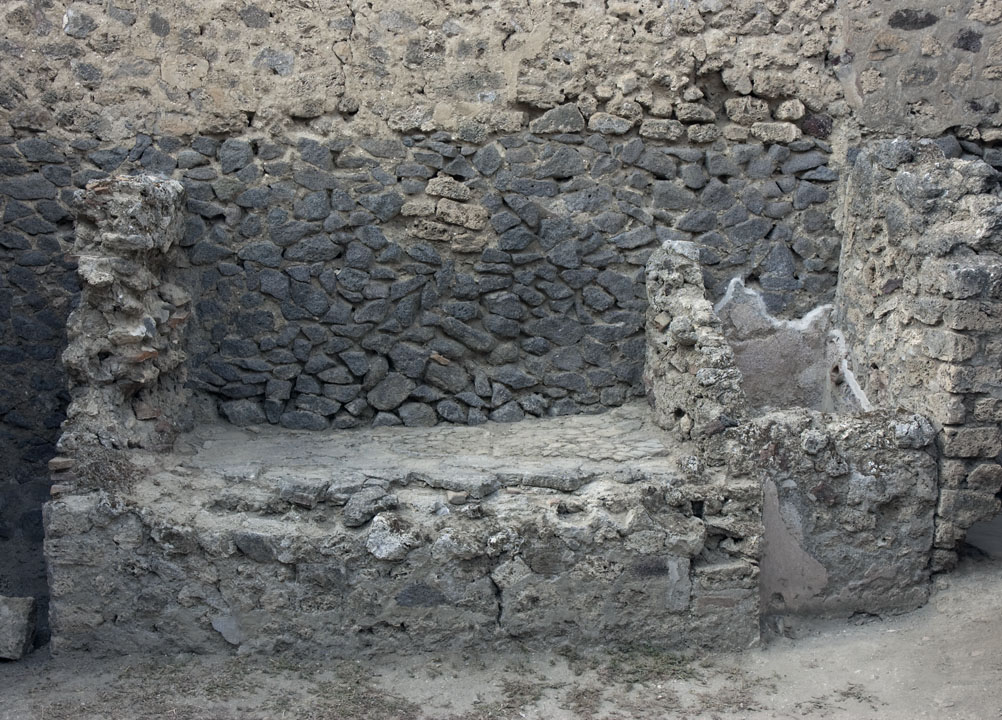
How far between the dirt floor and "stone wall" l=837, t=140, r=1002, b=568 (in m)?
0.70

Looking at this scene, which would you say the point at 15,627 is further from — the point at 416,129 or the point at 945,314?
the point at 945,314

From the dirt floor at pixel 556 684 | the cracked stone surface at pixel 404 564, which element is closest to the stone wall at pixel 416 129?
the cracked stone surface at pixel 404 564

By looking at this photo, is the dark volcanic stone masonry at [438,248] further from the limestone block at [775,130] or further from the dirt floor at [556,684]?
the dirt floor at [556,684]

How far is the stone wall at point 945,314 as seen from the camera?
4.90 m

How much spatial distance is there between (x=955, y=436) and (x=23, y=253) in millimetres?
5114

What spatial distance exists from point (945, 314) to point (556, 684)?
2.56 meters

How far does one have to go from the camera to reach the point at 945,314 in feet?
16.2

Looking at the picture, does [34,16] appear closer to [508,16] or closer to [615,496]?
[508,16]

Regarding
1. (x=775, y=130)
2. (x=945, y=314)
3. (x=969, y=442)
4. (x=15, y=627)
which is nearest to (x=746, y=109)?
(x=775, y=130)

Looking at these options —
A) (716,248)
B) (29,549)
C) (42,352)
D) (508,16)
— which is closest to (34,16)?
(42,352)

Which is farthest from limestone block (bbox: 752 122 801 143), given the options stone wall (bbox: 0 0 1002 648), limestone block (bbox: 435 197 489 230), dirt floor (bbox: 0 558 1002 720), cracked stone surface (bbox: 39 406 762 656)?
dirt floor (bbox: 0 558 1002 720)

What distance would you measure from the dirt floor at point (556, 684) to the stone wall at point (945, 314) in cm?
70

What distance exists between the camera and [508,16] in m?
5.80

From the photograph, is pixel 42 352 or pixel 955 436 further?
pixel 42 352
